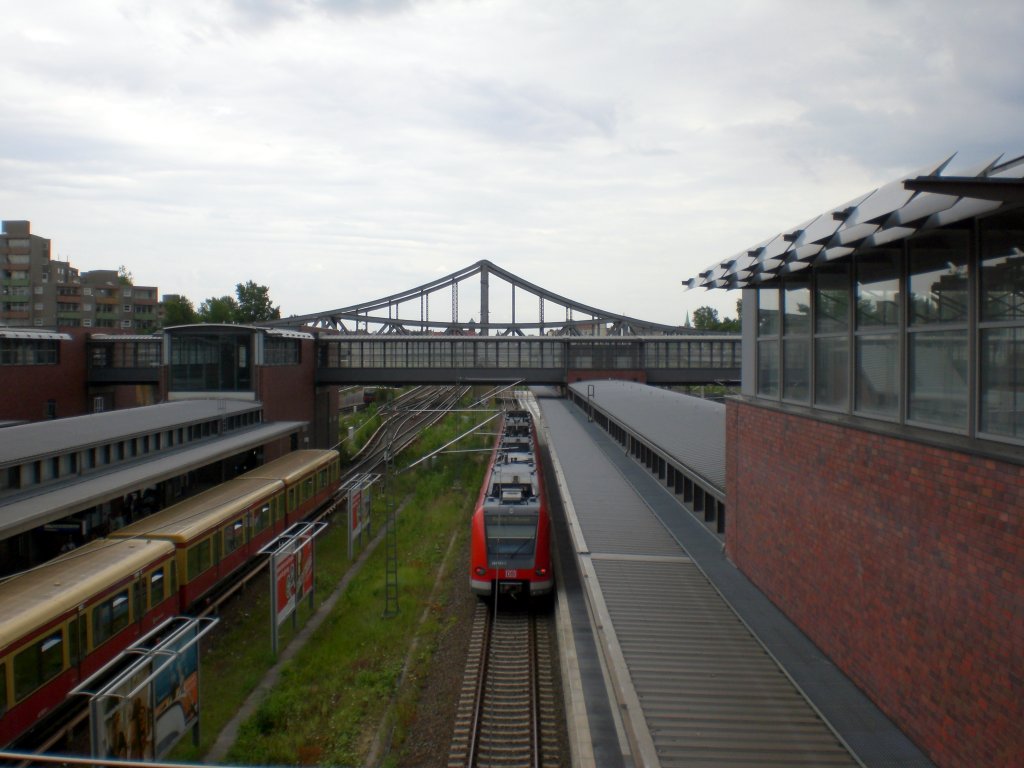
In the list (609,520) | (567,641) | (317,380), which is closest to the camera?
(567,641)

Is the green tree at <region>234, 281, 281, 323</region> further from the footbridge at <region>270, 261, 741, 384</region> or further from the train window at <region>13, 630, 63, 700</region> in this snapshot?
the train window at <region>13, 630, 63, 700</region>

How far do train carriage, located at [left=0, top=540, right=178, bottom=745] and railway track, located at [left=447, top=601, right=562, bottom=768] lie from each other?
462 cm

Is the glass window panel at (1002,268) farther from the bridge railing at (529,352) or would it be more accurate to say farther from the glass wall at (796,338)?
the bridge railing at (529,352)

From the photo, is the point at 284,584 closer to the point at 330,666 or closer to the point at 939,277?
the point at 330,666

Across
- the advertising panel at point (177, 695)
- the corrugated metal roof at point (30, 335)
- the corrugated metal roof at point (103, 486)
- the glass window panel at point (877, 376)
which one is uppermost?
the corrugated metal roof at point (30, 335)

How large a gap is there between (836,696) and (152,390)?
48.5 m

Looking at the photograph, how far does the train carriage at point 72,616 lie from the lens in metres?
7.98

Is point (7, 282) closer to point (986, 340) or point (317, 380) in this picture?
point (317, 380)

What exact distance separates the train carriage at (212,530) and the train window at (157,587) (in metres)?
0.58

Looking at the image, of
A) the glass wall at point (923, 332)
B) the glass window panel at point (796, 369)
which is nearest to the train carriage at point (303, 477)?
the glass window panel at point (796, 369)

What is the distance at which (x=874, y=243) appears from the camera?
226 inches

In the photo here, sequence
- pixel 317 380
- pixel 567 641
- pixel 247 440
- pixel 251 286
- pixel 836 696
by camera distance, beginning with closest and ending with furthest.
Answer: pixel 836 696
pixel 567 641
pixel 247 440
pixel 317 380
pixel 251 286

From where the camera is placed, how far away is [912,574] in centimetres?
555

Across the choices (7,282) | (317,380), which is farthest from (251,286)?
(317,380)
